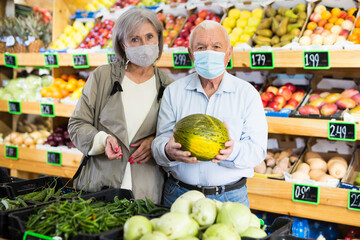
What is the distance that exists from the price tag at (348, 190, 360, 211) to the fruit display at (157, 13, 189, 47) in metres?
1.93

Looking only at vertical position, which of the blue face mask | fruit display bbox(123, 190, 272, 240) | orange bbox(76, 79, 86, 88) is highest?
the blue face mask

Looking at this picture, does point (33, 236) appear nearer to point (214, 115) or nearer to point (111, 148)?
point (111, 148)

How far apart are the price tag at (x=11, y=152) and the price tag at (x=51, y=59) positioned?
927 millimetres

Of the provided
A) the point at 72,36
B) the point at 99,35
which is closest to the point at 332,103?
the point at 99,35

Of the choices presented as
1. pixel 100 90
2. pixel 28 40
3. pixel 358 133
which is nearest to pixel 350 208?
pixel 358 133

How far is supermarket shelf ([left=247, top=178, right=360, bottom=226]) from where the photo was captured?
266 cm

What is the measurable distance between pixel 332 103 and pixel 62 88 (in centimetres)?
255

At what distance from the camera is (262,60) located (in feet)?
9.58

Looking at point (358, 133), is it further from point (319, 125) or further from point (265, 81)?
point (265, 81)

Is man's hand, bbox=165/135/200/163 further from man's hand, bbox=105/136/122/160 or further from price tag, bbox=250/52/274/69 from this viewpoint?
price tag, bbox=250/52/274/69

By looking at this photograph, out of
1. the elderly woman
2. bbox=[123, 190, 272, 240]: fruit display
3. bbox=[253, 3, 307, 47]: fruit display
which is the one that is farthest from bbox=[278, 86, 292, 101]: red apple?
bbox=[123, 190, 272, 240]: fruit display

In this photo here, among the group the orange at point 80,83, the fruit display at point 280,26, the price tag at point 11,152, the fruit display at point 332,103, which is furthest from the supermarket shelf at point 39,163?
the fruit display at point 332,103

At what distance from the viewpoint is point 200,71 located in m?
2.13

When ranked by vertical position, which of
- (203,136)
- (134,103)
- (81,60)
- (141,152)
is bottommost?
(141,152)
